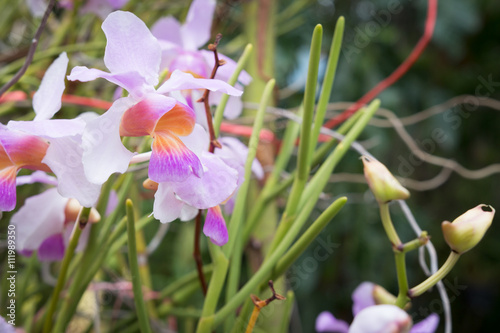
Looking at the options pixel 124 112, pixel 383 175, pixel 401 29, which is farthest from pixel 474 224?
pixel 401 29

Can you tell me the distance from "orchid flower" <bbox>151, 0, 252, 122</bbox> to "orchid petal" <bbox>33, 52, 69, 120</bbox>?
2.8 inches

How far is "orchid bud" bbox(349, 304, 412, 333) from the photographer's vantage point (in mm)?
181

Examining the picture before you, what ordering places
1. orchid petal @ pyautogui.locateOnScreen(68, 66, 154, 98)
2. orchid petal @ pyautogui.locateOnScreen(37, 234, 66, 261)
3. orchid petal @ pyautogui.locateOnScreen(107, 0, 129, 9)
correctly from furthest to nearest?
orchid petal @ pyautogui.locateOnScreen(107, 0, 129, 9) < orchid petal @ pyautogui.locateOnScreen(37, 234, 66, 261) < orchid petal @ pyautogui.locateOnScreen(68, 66, 154, 98)

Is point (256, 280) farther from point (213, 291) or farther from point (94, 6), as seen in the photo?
point (94, 6)

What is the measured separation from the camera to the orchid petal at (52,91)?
8.7 inches

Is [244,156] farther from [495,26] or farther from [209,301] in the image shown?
[495,26]

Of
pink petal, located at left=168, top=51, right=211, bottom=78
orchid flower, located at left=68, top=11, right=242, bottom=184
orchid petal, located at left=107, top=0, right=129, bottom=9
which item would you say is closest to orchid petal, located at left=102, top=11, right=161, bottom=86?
orchid flower, located at left=68, top=11, right=242, bottom=184

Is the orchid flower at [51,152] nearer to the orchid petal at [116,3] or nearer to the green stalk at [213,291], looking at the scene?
the green stalk at [213,291]

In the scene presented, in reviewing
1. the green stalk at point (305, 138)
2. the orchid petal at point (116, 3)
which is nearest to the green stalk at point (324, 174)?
the green stalk at point (305, 138)

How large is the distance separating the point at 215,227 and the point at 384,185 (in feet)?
0.24

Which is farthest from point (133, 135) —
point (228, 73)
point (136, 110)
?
point (228, 73)

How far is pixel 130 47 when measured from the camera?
187 mm

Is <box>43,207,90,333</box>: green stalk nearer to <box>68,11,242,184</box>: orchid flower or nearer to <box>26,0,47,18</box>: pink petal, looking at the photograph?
<box>68,11,242,184</box>: orchid flower

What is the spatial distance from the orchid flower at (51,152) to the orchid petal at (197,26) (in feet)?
0.38
